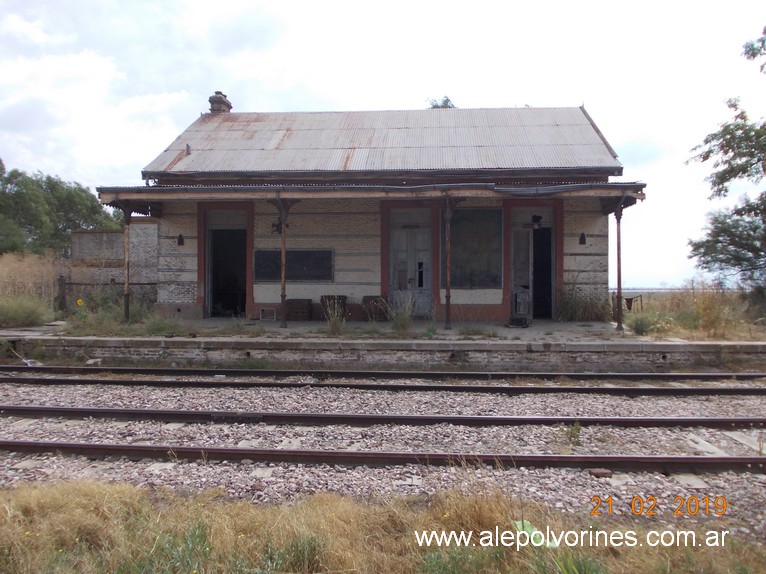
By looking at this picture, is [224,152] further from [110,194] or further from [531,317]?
[531,317]

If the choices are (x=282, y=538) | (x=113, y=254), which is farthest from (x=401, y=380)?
(x=113, y=254)

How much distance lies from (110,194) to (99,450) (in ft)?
30.9

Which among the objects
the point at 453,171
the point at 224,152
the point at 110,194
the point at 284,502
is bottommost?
the point at 284,502

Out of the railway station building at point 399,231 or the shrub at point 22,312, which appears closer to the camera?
the shrub at point 22,312

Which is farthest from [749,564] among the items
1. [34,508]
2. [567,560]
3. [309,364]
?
[309,364]

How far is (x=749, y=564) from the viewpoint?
2.85m

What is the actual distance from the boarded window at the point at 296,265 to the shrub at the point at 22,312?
18.9 feet

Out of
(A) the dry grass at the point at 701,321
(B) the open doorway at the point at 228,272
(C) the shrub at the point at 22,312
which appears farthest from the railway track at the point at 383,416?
(B) the open doorway at the point at 228,272

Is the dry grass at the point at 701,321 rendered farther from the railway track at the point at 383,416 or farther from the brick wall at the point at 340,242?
the brick wall at the point at 340,242

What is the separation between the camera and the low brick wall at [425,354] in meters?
9.66

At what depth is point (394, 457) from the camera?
4.72m

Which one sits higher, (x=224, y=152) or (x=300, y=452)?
(x=224, y=152)

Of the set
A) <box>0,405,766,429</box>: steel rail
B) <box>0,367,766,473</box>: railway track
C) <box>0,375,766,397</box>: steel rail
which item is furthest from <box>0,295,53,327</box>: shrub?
<box>0,405,766,429</box>: steel rail
